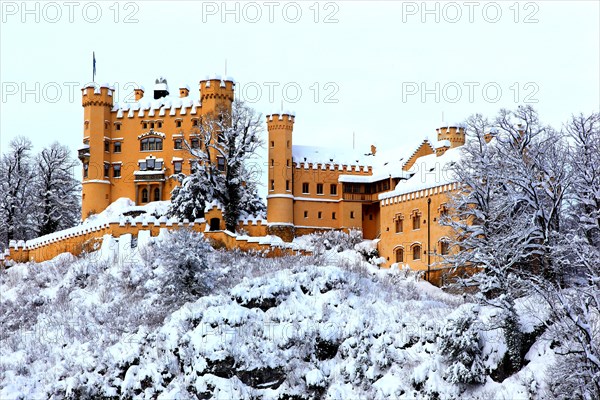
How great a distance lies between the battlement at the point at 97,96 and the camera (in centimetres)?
8138

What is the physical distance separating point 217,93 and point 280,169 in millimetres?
7520

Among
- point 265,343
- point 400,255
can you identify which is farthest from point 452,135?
point 265,343

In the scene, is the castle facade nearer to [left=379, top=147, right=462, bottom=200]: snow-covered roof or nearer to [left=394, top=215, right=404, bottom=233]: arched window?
[left=379, top=147, right=462, bottom=200]: snow-covered roof

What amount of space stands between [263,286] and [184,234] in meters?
6.08

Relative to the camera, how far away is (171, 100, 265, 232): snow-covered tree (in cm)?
7075

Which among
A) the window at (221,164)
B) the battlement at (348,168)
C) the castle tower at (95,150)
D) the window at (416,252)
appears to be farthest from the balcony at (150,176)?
the window at (416,252)

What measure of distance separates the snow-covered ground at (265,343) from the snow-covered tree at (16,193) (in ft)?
64.5

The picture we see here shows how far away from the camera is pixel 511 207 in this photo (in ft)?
172

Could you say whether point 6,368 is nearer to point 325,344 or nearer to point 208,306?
point 208,306

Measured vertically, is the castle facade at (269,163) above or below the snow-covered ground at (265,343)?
above

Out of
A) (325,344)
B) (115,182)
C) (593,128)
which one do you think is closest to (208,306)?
(325,344)

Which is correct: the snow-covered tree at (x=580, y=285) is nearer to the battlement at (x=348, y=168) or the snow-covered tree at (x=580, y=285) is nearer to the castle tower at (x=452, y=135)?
the castle tower at (x=452, y=135)

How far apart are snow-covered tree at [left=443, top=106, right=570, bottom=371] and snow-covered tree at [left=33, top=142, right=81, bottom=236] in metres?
34.1

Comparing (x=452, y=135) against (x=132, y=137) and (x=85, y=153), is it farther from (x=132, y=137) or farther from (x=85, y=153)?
(x=85, y=153)
